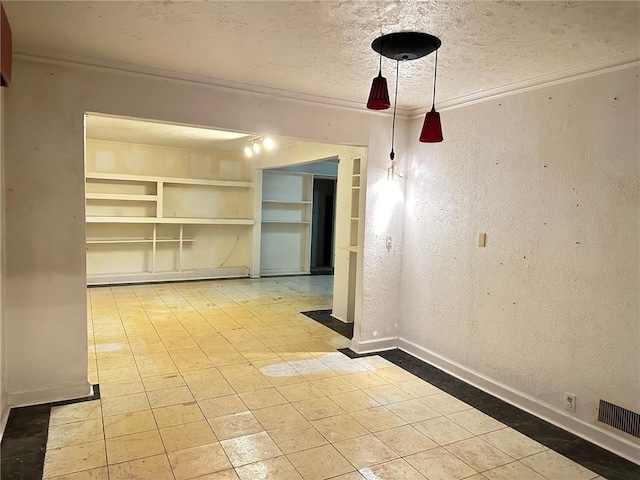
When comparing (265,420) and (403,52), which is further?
(265,420)

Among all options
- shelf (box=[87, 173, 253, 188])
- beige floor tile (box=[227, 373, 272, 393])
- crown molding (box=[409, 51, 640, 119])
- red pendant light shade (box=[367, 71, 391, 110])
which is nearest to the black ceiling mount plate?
red pendant light shade (box=[367, 71, 391, 110])

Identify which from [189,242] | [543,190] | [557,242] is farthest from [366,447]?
[189,242]

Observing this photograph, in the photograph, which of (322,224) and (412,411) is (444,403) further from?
(322,224)

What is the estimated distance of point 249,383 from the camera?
340 cm

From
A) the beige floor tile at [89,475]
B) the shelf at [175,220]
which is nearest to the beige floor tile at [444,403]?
the beige floor tile at [89,475]

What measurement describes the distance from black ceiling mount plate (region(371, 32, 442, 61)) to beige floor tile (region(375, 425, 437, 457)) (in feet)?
7.46

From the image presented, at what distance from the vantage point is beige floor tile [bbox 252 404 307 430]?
9.12 ft

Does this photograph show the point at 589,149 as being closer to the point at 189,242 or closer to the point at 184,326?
the point at 184,326

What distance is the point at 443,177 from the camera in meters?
3.78

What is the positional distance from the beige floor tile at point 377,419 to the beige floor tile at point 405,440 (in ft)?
0.17

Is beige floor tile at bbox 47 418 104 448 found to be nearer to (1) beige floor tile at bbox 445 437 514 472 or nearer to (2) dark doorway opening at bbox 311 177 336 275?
(1) beige floor tile at bbox 445 437 514 472

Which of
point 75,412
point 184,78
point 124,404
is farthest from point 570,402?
point 184,78

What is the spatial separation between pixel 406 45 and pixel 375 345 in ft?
9.25

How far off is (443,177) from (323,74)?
4.69ft
